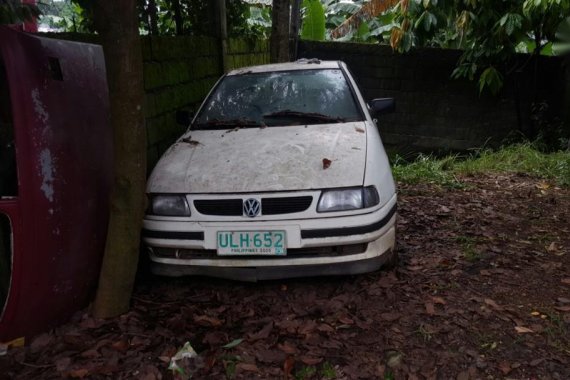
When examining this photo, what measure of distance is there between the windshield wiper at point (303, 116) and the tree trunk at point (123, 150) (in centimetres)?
136

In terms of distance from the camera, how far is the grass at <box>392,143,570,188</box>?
20.3 feet

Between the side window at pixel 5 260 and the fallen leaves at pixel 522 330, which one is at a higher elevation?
the side window at pixel 5 260

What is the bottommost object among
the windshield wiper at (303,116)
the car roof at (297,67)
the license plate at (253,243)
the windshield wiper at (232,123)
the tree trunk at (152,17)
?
the license plate at (253,243)

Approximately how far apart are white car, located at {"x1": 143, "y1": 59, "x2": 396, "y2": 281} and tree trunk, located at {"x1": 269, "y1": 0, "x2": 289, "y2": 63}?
389 cm

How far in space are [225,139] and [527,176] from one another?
14.2 feet

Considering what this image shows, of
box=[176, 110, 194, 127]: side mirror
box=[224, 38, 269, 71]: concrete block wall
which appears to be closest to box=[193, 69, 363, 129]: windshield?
box=[176, 110, 194, 127]: side mirror

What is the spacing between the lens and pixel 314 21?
433 inches

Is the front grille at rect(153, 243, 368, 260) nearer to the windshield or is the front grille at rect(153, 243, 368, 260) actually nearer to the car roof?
the windshield

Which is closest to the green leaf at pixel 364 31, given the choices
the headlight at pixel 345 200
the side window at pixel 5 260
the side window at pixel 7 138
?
the headlight at pixel 345 200

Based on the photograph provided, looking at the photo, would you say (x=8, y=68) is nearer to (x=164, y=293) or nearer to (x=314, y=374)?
(x=164, y=293)

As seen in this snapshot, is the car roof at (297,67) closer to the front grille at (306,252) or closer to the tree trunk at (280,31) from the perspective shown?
the front grille at (306,252)

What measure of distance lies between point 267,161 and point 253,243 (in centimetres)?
56

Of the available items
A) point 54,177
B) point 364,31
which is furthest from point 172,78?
point 364,31

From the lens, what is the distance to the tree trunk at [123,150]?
261 centimetres
